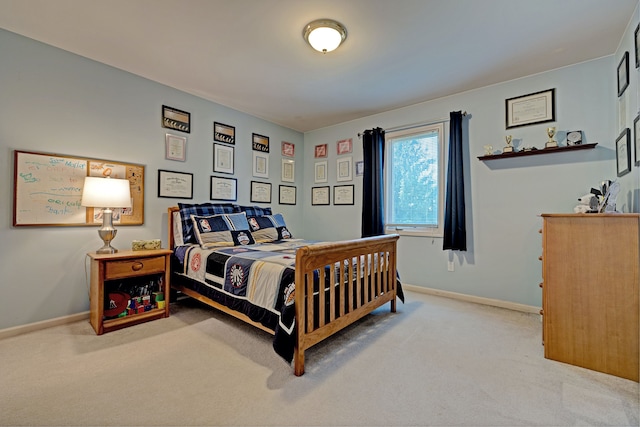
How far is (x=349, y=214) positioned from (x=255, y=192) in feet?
4.85

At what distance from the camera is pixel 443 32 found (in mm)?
2195

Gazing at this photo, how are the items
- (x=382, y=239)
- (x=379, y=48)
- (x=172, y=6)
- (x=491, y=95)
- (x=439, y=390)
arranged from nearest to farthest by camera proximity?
(x=439, y=390) → (x=172, y=6) → (x=379, y=48) → (x=382, y=239) → (x=491, y=95)

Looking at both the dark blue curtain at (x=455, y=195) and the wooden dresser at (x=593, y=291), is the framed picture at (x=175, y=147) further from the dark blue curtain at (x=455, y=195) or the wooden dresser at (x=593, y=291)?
the wooden dresser at (x=593, y=291)

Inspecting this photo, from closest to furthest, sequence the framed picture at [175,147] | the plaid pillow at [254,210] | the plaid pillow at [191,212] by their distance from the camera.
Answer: the plaid pillow at [191,212] → the framed picture at [175,147] → the plaid pillow at [254,210]

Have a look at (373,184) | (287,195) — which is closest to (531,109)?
(373,184)

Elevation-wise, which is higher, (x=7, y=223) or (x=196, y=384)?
(x=7, y=223)

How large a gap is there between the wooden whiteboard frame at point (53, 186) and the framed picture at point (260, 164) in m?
1.71

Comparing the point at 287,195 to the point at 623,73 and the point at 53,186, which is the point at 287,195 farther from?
the point at 623,73

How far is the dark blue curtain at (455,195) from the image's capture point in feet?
10.4

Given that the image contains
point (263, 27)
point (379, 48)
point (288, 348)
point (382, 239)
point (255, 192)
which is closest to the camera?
point (288, 348)

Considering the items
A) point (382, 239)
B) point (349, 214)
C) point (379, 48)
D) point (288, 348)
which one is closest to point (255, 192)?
point (349, 214)

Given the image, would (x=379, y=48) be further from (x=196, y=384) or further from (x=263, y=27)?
(x=196, y=384)

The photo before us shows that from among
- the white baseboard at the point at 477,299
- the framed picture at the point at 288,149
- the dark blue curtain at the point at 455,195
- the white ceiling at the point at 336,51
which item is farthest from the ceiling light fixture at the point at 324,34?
the white baseboard at the point at 477,299

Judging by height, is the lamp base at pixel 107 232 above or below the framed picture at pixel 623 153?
below
